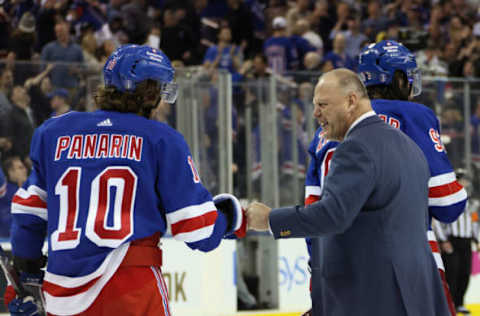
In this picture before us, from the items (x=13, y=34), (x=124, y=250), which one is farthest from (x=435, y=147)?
(x=13, y=34)

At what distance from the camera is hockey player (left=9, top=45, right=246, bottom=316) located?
297 centimetres

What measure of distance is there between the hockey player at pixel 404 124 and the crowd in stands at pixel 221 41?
12.4 feet

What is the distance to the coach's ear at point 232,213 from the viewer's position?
3.29m

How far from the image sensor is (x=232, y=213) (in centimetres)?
331

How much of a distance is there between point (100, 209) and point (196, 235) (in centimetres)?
35

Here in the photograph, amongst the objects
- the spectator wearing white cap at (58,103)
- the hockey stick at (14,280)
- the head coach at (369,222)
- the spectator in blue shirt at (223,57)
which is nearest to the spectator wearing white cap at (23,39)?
the spectator wearing white cap at (58,103)

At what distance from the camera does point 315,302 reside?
327 cm

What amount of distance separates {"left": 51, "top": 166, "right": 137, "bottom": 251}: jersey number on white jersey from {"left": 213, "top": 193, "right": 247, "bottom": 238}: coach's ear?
0.45 m

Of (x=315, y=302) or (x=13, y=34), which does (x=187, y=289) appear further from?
(x=315, y=302)

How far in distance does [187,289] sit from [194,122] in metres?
1.60

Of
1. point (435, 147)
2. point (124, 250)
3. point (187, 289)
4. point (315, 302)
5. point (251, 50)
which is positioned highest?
point (251, 50)

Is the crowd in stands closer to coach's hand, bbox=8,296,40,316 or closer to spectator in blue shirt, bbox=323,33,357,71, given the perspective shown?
spectator in blue shirt, bbox=323,33,357,71

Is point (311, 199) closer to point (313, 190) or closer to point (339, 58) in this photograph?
point (313, 190)

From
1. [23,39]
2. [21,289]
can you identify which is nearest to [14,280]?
[21,289]
